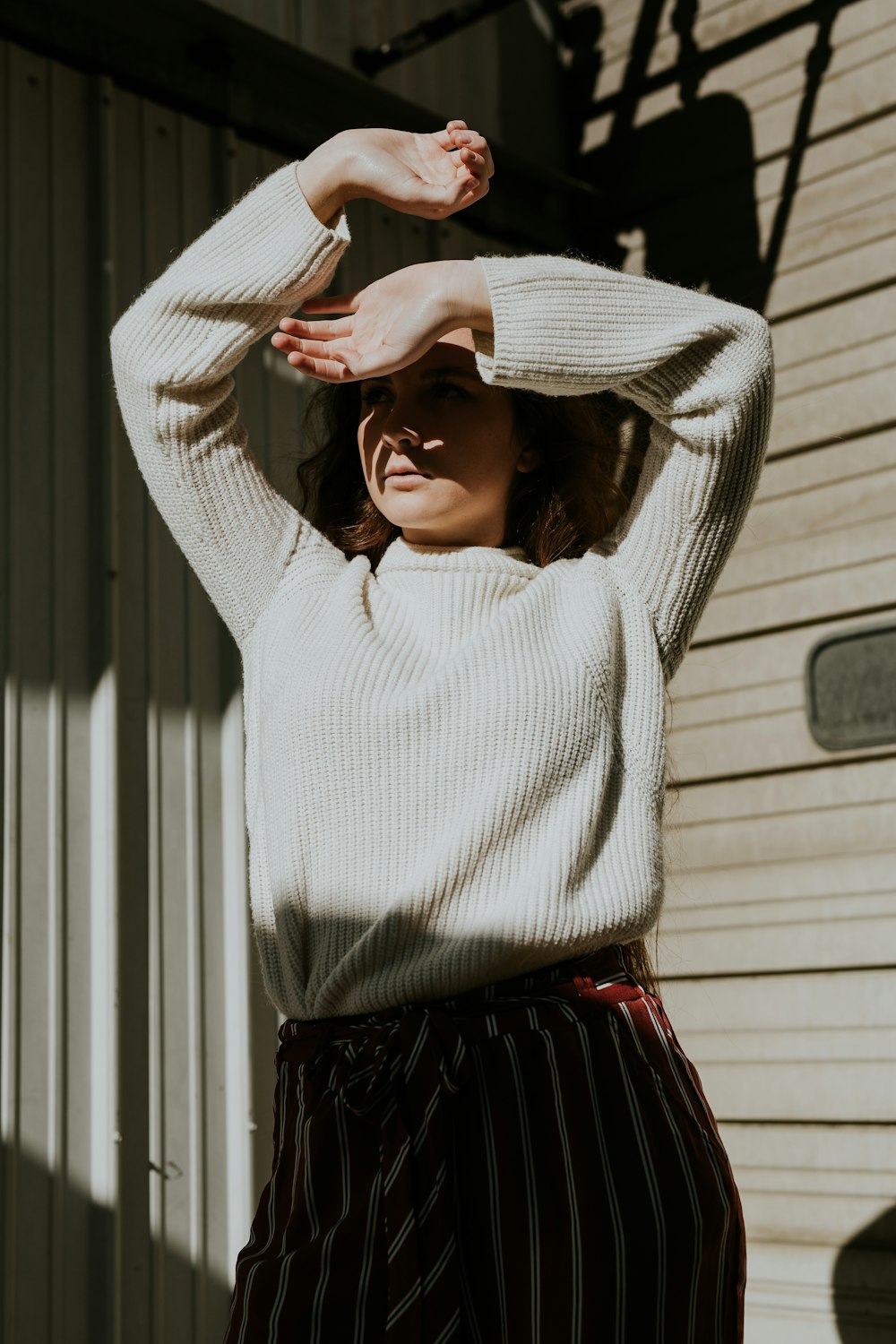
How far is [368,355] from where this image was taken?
1507 millimetres

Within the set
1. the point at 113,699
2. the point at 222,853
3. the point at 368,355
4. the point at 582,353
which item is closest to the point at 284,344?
the point at 368,355

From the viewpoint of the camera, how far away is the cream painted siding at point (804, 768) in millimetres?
3111

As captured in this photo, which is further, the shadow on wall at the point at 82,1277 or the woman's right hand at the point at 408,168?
the shadow on wall at the point at 82,1277

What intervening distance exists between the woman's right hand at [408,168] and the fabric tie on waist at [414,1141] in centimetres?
81

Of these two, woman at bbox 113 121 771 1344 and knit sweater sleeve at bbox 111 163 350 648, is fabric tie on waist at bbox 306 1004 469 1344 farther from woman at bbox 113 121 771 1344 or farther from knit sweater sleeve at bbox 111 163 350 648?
knit sweater sleeve at bbox 111 163 350 648

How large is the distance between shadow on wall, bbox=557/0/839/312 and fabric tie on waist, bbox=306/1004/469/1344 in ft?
8.33

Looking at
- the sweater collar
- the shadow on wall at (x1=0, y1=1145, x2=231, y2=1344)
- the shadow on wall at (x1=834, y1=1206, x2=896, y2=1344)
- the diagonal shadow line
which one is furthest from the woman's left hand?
the shadow on wall at (x1=834, y1=1206, x2=896, y2=1344)

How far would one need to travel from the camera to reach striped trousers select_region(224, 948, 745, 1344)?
133cm

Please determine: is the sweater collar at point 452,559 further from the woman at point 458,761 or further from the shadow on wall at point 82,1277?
the shadow on wall at point 82,1277

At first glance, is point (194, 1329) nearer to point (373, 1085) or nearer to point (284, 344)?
point (373, 1085)

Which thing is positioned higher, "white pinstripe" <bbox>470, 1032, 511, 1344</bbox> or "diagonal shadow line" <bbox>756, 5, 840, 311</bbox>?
"diagonal shadow line" <bbox>756, 5, 840, 311</bbox>

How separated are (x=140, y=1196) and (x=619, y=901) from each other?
1.56 m

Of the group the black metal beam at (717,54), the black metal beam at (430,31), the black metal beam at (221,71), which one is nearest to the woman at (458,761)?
the black metal beam at (221,71)

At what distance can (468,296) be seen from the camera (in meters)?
1.51
